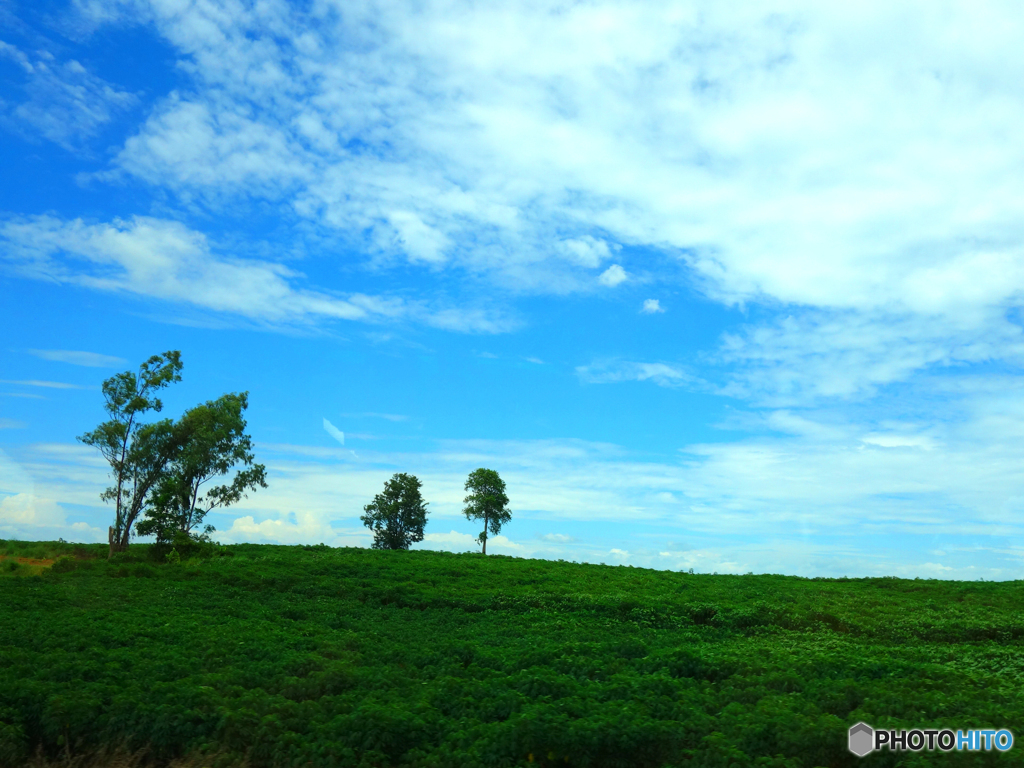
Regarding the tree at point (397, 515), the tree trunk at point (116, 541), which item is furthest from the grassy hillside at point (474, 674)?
the tree at point (397, 515)

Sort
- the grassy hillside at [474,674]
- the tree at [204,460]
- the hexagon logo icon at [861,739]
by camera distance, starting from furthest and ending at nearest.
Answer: the tree at [204,460], the grassy hillside at [474,674], the hexagon logo icon at [861,739]

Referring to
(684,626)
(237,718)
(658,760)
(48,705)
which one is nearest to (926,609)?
(684,626)

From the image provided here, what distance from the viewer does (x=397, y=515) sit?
187 ft

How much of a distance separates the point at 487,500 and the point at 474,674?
39.9 meters

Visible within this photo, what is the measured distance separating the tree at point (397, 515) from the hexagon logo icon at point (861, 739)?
48195mm

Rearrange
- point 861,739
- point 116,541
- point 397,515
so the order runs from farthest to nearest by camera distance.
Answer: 1. point 397,515
2. point 116,541
3. point 861,739

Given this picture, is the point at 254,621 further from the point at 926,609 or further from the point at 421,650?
the point at 926,609

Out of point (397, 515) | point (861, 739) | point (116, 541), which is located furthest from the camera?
point (397, 515)

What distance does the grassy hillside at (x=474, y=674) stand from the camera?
36.6 ft

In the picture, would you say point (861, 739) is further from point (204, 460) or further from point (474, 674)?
point (204, 460)

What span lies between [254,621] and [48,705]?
9.67 meters
